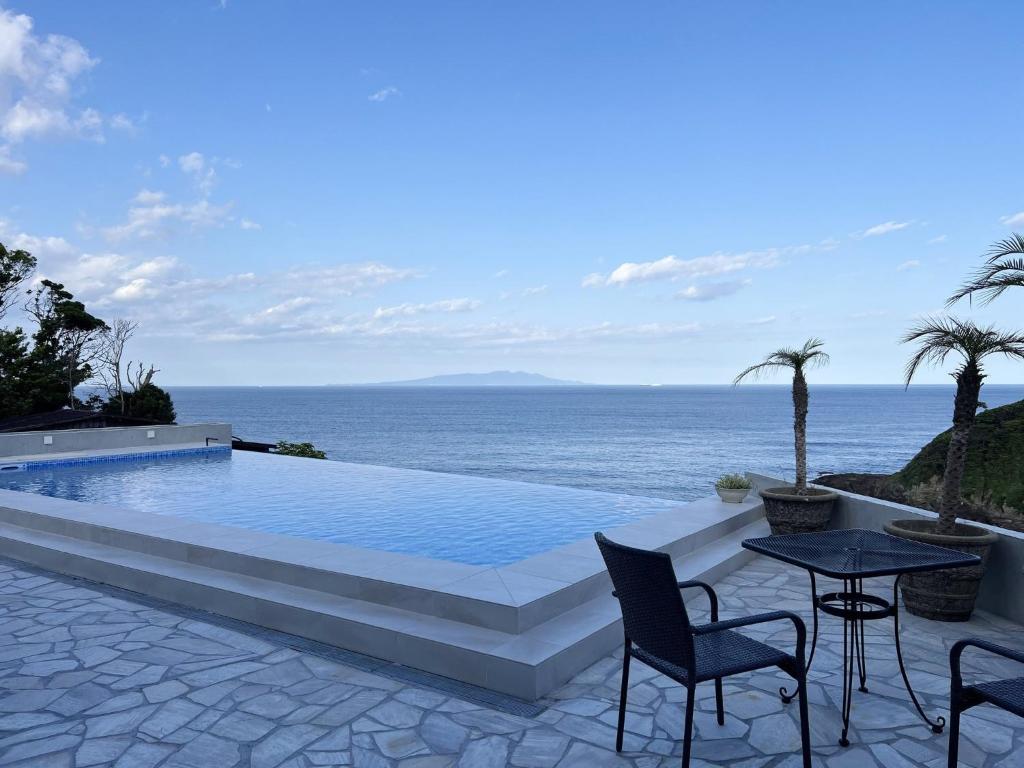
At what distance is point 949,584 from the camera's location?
511 centimetres

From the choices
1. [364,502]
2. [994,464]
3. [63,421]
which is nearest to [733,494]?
[994,464]

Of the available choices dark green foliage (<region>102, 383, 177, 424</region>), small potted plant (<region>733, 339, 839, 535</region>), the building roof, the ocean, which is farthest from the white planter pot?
dark green foliage (<region>102, 383, 177, 424</region>)

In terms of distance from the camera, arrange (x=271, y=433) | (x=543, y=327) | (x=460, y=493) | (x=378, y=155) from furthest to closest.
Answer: (x=543, y=327), (x=271, y=433), (x=378, y=155), (x=460, y=493)

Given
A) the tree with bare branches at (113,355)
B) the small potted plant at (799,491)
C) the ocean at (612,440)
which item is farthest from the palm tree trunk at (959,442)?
A: the tree with bare branches at (113,355)

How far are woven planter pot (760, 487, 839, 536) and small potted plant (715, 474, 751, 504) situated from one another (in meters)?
0.97

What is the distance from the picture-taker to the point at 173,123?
20.9 meters

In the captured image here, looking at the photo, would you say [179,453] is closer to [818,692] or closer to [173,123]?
[173,123]

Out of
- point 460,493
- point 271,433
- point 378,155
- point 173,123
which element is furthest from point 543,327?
point 460,493

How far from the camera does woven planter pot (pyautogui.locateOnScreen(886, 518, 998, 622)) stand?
201 inches

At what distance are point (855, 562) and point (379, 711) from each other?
2582 mm

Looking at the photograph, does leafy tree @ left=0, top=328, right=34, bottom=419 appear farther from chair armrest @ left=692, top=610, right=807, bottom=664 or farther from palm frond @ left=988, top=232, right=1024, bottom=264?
palm frond @ left=988, top=232, right=1024, bottom=264

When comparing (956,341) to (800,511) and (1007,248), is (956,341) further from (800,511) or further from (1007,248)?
(800,511)

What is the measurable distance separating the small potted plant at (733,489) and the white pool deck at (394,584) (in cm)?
107

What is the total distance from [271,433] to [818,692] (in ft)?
214
